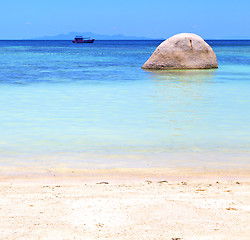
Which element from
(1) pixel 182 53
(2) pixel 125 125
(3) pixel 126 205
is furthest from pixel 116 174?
(1) pixel 182 53

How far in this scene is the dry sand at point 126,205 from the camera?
3.25m

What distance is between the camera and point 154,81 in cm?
1518

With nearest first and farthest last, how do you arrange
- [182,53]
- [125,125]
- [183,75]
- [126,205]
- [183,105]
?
[126,205] < [125,125] < [183,105] < [183,75] < [182,53]

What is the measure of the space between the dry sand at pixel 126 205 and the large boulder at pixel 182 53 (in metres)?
14.3

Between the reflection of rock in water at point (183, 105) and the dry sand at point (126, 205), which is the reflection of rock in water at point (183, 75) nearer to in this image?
the reflection of rock in water at point (183, 105)

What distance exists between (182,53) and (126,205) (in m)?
15.8

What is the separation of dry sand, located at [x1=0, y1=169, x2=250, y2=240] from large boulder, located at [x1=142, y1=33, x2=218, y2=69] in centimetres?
1429

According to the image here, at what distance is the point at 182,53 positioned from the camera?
747 inches

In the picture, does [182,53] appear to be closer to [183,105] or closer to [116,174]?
[183,105]

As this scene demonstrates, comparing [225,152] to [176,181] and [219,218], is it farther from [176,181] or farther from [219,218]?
[219,218]

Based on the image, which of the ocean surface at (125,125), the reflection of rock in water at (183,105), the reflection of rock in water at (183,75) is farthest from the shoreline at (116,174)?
the reflection of rock in water at (183,75)

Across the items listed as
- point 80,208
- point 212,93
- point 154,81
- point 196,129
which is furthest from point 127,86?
point 80,208

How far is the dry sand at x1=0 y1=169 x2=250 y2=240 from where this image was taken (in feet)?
10.6

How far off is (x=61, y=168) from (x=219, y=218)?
2.31 metres
